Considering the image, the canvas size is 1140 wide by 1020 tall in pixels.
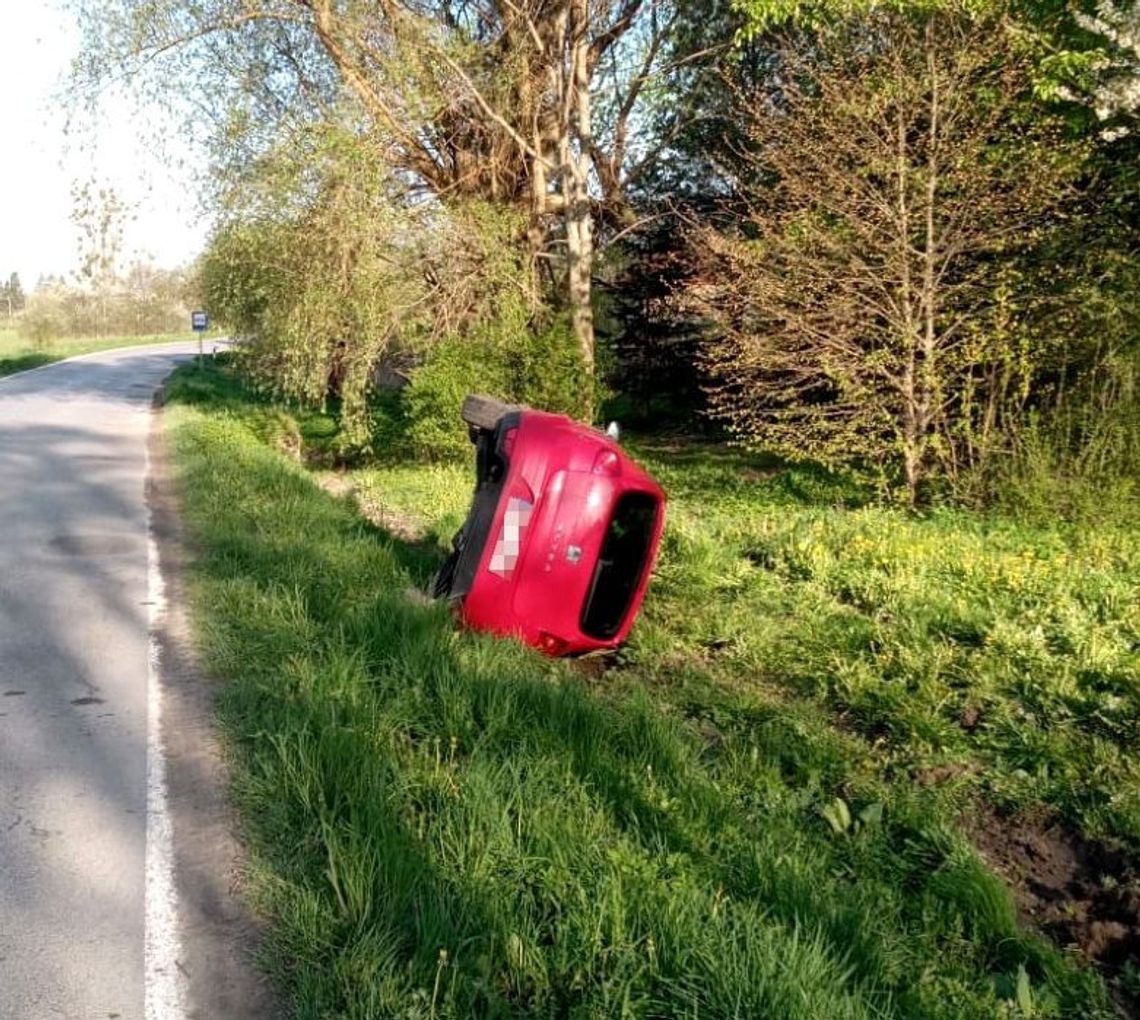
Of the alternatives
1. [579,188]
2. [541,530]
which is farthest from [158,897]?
[579,188]

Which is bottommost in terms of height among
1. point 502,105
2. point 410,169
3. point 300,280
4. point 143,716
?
point 143,716

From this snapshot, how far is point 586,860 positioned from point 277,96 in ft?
53.5

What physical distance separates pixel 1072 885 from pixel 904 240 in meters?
8.09

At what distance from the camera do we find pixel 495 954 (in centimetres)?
324

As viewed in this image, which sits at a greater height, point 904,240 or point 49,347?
point 904,240

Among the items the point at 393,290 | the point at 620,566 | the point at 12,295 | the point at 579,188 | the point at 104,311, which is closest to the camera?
the point at 620,566

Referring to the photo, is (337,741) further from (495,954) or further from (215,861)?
(495,954)

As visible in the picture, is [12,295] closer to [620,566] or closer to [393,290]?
[393,290]

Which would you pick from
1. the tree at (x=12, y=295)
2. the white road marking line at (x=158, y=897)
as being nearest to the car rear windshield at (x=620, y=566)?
the white road marking line at (x=158, y=897)

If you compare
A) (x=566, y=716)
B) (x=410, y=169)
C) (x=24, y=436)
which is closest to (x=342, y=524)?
(x=566, y=716)

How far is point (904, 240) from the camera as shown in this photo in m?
10.9

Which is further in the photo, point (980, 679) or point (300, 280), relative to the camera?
point (300, 280)

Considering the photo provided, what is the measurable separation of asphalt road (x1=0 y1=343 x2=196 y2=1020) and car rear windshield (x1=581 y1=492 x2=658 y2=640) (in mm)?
2970

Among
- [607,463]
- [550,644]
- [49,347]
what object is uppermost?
[607,463]
